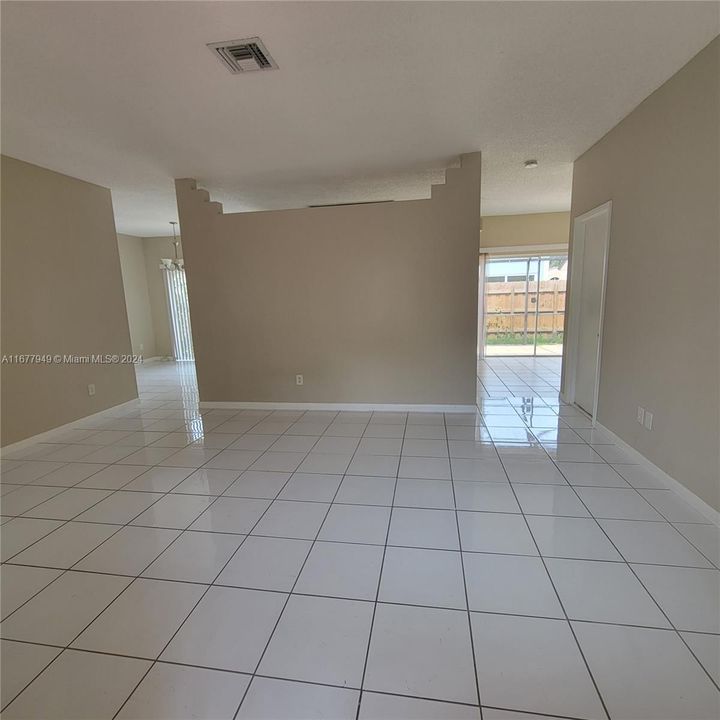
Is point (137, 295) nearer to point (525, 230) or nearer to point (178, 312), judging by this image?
point (178, 312)

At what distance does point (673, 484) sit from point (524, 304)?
5.70m

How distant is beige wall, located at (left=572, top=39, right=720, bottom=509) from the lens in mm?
2178

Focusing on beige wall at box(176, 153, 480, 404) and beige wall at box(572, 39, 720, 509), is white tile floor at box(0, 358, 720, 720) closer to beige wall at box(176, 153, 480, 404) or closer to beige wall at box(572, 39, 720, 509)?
beige wall at box(572, 39, 720, 509)

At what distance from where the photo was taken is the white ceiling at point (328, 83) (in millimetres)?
1895

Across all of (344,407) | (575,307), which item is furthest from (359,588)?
(575,307)

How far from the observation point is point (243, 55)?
2.17 meters

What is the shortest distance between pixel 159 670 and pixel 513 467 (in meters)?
2.46

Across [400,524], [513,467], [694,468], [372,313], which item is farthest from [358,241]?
[694,468]

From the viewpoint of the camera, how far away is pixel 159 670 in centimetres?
139

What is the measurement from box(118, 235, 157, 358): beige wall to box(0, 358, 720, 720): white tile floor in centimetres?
554

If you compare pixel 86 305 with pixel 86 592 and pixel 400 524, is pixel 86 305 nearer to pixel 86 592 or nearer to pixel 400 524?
pixel 86 592

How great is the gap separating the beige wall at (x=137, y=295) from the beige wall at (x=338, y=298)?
4336 millimetres

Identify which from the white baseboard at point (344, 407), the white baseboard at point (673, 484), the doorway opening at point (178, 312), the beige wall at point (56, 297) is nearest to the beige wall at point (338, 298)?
the white baseboard at point (344, 407)

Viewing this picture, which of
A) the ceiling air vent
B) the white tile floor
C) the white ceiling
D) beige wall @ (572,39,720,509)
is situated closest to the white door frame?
beige wall @ (572,39,720,509)
